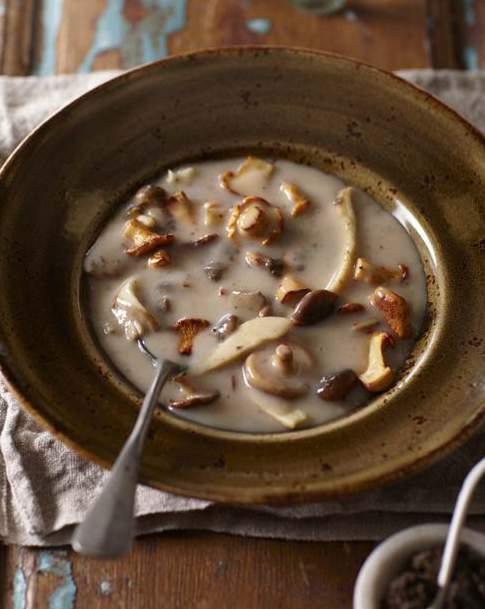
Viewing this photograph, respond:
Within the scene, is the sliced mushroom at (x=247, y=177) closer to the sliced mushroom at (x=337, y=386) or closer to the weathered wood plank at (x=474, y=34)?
the sliced mushroom at (x=337, y=386)

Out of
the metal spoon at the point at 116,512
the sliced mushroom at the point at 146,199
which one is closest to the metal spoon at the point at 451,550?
the metal spoon at the point at 116,512

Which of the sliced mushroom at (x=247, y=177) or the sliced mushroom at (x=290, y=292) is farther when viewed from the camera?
the sliced mushroom at (x=247, y=177)

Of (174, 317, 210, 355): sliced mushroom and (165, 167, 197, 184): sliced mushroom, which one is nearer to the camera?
(174, 317, 210, 355): sliced mushroom

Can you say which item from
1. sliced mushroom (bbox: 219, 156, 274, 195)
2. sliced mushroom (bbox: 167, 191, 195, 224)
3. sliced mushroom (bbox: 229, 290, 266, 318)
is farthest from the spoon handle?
sliced mushroom (bbox: 219, 156, 274, 195)

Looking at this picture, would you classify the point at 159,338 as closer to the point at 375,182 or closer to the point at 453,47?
the point at 375,182

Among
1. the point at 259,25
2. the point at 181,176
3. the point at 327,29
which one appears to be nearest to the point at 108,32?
the point at 259,25

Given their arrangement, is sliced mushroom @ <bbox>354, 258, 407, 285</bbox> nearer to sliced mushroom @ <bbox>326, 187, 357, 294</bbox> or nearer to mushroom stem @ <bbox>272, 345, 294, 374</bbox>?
sliced mushroom @ <bbox>326, 187, 357, 294</bbox>

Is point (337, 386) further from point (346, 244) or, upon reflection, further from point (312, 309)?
point (346, 244)
